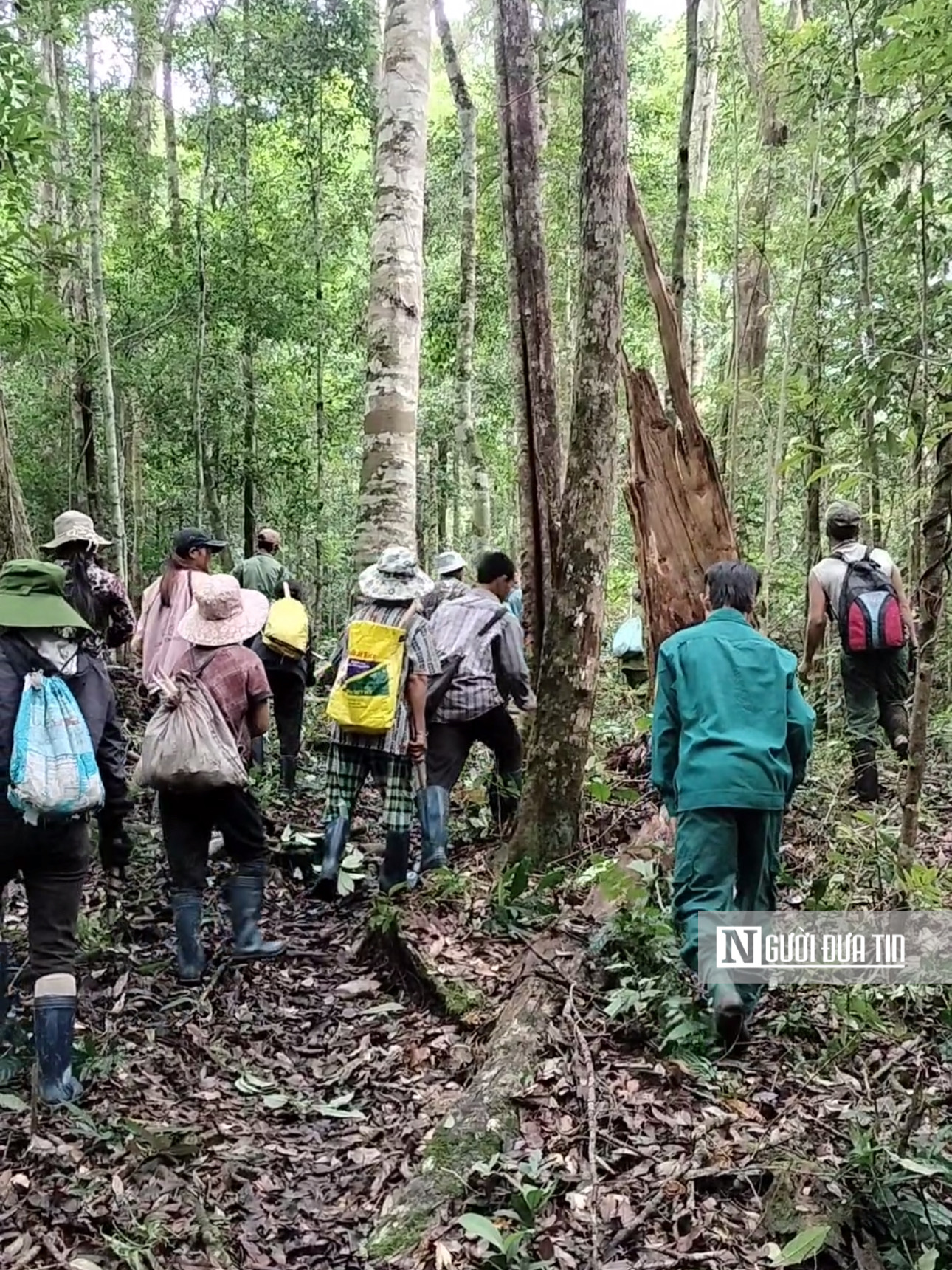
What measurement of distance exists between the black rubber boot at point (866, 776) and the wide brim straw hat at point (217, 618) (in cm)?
Answer: 388

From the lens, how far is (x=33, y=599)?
4.20m

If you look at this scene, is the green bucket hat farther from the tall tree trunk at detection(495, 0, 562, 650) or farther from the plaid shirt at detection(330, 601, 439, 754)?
the tall tree trunk at detection(495, 0, 562, 650)

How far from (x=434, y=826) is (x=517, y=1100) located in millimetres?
2641

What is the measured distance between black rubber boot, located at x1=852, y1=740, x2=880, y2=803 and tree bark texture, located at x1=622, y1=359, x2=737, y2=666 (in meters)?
1.37

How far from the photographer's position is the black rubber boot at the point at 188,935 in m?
5.19

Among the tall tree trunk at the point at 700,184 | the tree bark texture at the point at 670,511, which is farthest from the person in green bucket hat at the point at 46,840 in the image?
the tall tree trunk at the point at 700,184

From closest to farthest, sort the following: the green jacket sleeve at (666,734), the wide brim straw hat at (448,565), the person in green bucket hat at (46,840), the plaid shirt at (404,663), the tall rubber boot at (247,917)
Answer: the person in green bucket hat at (46,840), the green jacket sleeve at (666,734), the tall rubber boot at (247,917), the plaid shirt at (404,663), the wide brim straw hat at (448,565)

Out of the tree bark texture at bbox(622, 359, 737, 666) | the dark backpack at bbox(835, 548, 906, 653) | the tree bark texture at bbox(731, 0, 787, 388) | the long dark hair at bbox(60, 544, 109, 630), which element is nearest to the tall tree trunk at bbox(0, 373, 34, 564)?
the long dark hair at bbox(60, 544, 109, 630)

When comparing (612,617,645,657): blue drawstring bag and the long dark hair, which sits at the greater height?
the long dark hair

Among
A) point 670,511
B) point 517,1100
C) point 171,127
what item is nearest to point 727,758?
point 517,1100

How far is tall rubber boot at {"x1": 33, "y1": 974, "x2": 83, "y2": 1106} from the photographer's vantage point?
4016mm

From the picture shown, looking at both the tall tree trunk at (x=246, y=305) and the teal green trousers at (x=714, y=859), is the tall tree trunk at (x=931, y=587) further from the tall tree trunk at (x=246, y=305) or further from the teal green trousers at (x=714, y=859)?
the tall tree trunk at (x=246, y=305)

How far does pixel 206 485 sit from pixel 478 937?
1221cm

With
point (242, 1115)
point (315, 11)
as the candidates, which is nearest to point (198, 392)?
point (315, 11)
